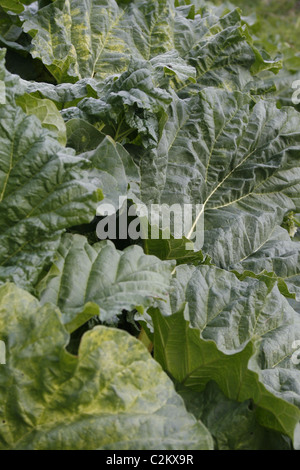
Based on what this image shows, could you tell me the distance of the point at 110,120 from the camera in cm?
161

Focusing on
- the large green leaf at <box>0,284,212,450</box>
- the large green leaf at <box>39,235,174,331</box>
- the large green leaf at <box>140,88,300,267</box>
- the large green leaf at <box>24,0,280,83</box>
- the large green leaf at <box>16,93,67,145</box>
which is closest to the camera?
the large green leaf at <box>0,284,212,450</box>

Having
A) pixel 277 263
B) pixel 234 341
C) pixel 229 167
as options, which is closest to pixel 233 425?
pixel 234 341

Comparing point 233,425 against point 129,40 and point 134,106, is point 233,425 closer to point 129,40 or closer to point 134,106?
point 134,106

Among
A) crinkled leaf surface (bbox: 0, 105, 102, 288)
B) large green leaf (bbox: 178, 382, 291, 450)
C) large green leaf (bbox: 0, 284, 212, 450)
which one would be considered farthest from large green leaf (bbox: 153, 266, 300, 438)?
crinkled leaf surface (bbox: 0, 105, 102, 288)

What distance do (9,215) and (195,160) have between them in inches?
31.4

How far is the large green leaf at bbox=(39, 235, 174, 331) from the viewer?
118 centimetres

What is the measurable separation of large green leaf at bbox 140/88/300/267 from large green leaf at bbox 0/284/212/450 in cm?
72

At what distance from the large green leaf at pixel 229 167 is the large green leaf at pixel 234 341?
37 centimetres

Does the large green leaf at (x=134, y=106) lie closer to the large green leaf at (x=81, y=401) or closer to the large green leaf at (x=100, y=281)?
the large green leaf at (x=100, y=281)

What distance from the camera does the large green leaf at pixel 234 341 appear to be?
1.20 m

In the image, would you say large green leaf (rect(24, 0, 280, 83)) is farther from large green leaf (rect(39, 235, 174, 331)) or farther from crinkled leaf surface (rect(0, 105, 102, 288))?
large green leaf (rect(39, 235, 174, 331))

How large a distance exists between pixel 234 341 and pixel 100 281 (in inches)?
15.2

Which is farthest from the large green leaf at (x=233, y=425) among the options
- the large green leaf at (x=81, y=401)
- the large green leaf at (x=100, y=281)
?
the large green leaf at (x=100, y=281)

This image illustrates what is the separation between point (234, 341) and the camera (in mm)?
1397
